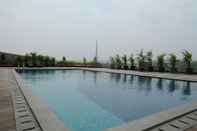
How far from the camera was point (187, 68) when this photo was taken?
12.5m

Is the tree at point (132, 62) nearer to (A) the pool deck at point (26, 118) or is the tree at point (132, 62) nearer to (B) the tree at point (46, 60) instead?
(B) the tree at point (46, 60)

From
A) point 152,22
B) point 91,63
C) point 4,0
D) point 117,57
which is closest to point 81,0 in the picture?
point 4,0

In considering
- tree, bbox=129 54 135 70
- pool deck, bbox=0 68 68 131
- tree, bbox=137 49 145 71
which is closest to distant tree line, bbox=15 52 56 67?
tree, bbox=129 54 135 70

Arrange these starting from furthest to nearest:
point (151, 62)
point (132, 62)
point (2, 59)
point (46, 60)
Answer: point (46, 60) < point (2, 59) < point (132, 62) < point (151, 62)

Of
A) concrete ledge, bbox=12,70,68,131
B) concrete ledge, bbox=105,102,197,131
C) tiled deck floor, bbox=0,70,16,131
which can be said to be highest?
tiled deck floor, bbox=0,70,16,131

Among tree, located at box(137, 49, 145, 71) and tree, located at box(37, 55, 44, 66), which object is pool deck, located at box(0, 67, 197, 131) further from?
tree, located at box(37, 55, 44, 66)

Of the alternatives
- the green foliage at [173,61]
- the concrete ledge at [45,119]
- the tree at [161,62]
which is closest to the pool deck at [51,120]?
the concrete ledge at [45,119]

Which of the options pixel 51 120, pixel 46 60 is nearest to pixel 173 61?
pixel 51 120

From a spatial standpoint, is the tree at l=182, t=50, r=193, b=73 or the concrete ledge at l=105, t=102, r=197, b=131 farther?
the tree at l=182, t=50, r=193, b=73

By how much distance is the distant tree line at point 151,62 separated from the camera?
41.2 ft

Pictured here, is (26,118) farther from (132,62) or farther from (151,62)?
(132,62)

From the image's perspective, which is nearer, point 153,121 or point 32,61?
point 153,121

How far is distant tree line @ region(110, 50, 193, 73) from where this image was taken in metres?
12.6

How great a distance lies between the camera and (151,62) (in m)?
15.0
